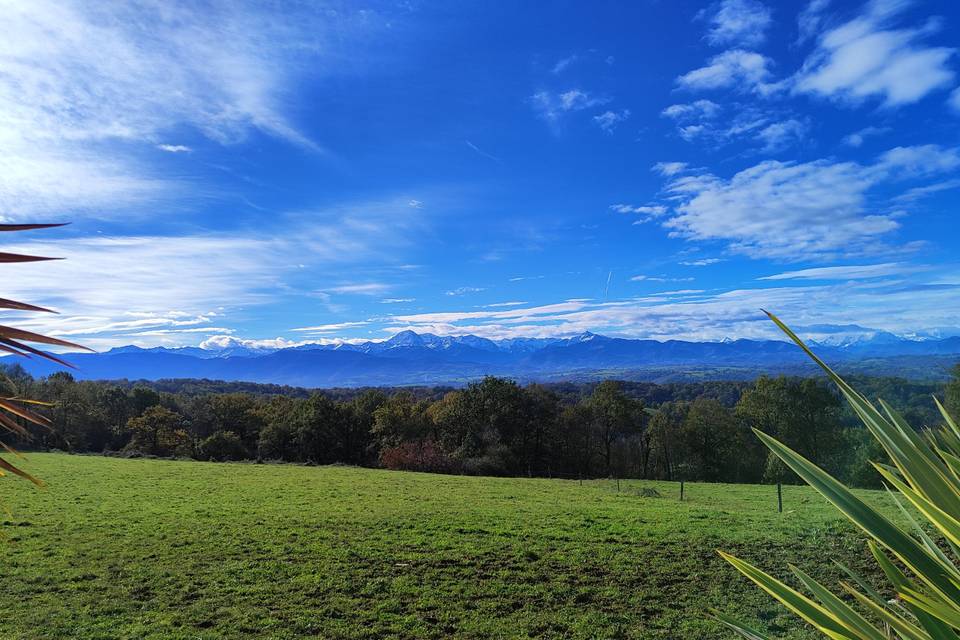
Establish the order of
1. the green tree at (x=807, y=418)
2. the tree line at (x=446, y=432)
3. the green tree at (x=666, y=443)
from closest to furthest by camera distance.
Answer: the green tree at (x=807, y=418), the tree line at (x=446, y=432), the green tree at (x=666, y=443)

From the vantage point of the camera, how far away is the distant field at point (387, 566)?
25.2ft

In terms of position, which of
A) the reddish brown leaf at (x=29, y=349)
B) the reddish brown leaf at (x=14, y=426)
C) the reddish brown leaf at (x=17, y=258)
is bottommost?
the reddish brown leaf at (x=14, y=426)

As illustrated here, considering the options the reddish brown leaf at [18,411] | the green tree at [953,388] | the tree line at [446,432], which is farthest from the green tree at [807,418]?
the reddish brown leaf at [18,411]

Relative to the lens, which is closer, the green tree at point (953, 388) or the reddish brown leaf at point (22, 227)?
the reddish brown leaf at point (22, 227)

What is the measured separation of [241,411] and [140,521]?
4199 cm

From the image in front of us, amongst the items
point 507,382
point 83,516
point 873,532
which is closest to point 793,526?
point 873,532

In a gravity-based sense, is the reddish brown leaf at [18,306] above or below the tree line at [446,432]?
above

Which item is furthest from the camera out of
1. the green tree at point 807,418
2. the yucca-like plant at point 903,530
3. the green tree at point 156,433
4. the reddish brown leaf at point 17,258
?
the green tree at point 156,433

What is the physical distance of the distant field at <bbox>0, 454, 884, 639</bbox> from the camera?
7672mm

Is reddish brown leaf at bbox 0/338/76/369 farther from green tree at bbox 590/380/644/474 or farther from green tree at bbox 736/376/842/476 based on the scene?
green tree at bbox 590/380/644/474

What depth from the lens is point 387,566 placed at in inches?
412

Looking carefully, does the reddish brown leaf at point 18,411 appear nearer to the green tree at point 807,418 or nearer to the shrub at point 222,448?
→ the green tree at point 807,418

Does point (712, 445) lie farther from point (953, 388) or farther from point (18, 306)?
point (18, 306)

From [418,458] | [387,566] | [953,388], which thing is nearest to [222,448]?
[418,458]
